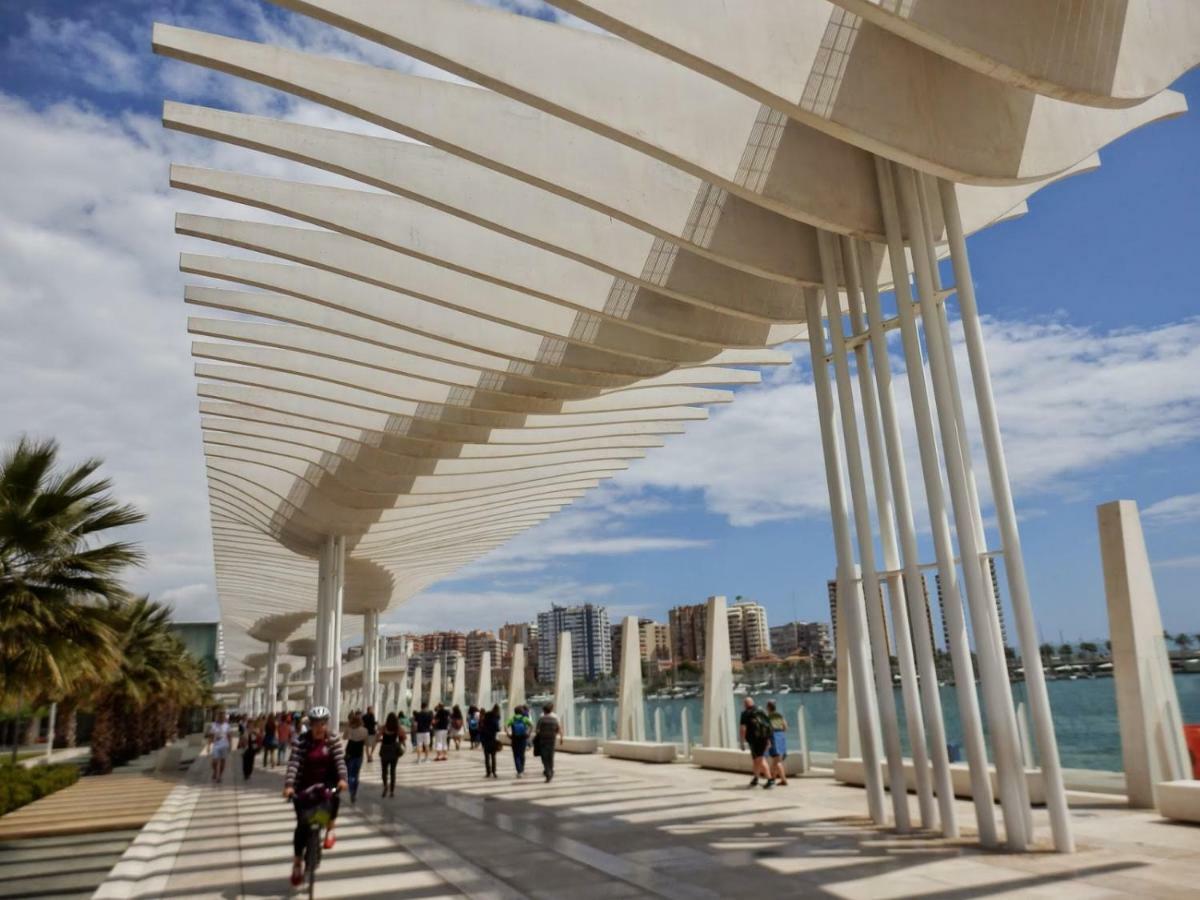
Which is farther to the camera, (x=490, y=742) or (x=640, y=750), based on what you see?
(x=640, y=750)

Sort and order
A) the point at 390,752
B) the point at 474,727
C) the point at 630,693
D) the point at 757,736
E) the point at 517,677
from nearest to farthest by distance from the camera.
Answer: the point at 757,736
the point at 390,752
the point at 630,693
the point at 474,727
the point at 517,677

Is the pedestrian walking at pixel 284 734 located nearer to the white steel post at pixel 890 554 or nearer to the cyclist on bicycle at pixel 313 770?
the cyclist on bicycle at pixel 313 770

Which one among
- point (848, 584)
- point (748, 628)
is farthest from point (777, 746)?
point (748, 628)

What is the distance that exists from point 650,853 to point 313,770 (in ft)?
11.6

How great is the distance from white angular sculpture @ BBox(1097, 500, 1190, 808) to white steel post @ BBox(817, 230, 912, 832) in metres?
2.51

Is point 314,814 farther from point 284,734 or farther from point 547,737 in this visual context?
point 284,734

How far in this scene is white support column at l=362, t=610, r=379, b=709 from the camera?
36.5 meters

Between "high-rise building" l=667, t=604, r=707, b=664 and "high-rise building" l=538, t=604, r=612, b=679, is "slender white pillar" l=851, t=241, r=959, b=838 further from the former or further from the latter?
"high-rise building" l=538, t=604, r=612, b=679

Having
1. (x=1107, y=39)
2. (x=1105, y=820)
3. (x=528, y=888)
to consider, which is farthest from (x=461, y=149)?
(x=1105, y=820)

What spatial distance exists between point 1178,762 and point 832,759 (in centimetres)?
645

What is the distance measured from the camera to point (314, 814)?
735 centimetres

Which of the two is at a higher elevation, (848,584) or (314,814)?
A: (848,584)

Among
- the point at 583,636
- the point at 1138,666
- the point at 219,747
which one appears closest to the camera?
the point at 1138,666

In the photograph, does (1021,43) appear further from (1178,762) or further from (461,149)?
(1178,762)
